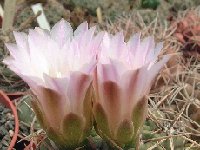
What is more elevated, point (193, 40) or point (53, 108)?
point (53, 108)

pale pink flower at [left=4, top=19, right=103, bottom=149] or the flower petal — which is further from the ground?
the flower petal

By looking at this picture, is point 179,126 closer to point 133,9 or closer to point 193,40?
point 193,40

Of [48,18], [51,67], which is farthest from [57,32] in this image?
[48,18]

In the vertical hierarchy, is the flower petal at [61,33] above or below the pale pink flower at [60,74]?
above
